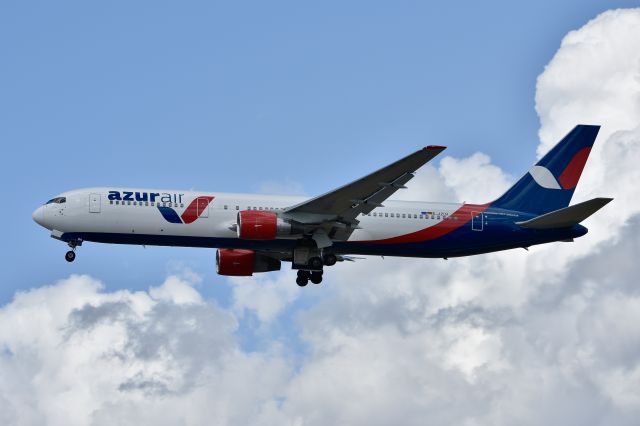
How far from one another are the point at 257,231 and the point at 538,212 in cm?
1690

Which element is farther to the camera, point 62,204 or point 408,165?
point 62,204

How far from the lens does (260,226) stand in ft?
220

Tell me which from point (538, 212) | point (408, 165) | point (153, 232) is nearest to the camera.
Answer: point (408, 165)

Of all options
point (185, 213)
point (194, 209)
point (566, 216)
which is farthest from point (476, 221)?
point (185, 213)

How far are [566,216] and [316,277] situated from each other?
14.1 m

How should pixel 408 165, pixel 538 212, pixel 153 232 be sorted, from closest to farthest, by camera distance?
pixel 408 165 → pixel 153 232 → pixel 538 212

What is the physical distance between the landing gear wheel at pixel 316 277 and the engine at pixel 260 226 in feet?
20.1

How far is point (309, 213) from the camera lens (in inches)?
2682

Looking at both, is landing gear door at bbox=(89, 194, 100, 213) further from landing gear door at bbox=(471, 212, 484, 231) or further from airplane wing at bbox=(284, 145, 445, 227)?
landing gear door at bbox=(471, 212, 484, 231)

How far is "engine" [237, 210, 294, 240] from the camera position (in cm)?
6675

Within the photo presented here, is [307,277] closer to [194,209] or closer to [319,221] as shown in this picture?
[319,221]

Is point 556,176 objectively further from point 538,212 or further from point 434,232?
point 434,232

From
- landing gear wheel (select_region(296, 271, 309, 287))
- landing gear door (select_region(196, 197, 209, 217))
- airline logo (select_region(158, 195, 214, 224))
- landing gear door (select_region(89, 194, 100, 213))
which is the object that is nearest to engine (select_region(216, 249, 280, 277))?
landing gear wheel (select_region(296, 271, 309, 287))

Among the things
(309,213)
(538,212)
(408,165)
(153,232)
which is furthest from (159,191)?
(538,212)
